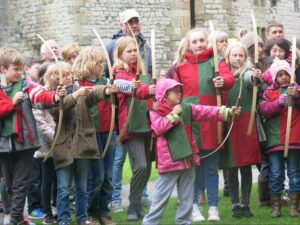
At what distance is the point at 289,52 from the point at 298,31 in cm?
2678

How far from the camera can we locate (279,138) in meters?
7.65

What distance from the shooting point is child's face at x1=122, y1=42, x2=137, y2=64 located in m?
7.69

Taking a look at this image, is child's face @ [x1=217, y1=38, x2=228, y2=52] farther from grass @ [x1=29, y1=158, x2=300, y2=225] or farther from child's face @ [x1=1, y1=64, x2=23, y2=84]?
child's face @ [x1=1, y1=64, x2=23, y2=84]

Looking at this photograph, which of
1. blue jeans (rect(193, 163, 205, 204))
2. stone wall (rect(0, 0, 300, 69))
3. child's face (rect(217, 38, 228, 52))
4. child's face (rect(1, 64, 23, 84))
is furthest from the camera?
stone wall (rect(0, 0, 300, 69))

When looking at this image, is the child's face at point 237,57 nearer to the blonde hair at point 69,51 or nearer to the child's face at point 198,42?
the child's face at point 198,42

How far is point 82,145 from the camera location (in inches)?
287

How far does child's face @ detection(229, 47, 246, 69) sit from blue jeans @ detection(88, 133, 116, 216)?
5.01ft

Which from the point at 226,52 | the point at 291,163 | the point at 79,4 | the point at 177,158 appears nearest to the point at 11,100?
the point at 177,158

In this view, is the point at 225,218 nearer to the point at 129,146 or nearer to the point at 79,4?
the point at 129,146

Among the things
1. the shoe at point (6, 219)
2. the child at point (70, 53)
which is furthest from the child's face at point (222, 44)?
the shoe at point (6, 219)

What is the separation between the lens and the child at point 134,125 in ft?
24.8

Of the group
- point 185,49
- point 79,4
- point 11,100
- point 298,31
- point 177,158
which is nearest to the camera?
point 177,158

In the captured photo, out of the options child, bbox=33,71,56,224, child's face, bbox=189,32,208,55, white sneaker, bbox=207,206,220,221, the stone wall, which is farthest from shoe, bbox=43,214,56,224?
the stone wall

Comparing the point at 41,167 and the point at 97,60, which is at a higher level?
the point at 97,60
